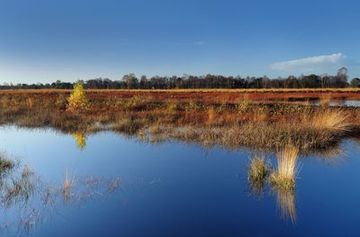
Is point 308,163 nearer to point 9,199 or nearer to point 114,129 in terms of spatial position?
point 9,199

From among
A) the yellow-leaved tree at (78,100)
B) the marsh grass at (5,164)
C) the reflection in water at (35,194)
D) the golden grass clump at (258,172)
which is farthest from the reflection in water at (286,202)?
the yellow-leaved tree at (78,100)

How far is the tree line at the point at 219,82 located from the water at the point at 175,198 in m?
68.2

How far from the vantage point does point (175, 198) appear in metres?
6.31

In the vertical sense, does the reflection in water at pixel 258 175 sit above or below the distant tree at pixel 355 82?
below

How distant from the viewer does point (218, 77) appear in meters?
90.2

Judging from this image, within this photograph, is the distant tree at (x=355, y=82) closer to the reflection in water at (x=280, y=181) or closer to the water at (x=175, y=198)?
the water at (x=175, y=198)

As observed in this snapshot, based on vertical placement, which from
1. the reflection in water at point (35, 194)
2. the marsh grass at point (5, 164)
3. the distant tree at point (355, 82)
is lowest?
the reflection in water at point (35, 194)

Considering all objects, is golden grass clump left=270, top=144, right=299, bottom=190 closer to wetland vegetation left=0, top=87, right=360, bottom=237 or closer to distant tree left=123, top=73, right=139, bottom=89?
wetland vegetation left=0, top=87, right=360, bottom=237

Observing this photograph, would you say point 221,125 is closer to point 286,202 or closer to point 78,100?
point 286,202

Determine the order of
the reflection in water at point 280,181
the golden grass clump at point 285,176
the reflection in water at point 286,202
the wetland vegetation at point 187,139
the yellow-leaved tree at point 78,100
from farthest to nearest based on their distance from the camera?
the yellow-leaved tree at point 78,100 < the golden grass clump at point 285,176 < the wetland vegetation at point 187,139 < the reflection in water at point 280,181 < the reflection in water at point 286,202

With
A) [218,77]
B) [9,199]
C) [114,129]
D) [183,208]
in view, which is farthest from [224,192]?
[218,77]

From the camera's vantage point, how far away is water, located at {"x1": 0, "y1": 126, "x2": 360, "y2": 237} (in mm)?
5195

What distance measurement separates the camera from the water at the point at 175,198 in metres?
5.20

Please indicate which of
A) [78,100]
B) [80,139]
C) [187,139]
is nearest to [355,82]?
[78,100]
